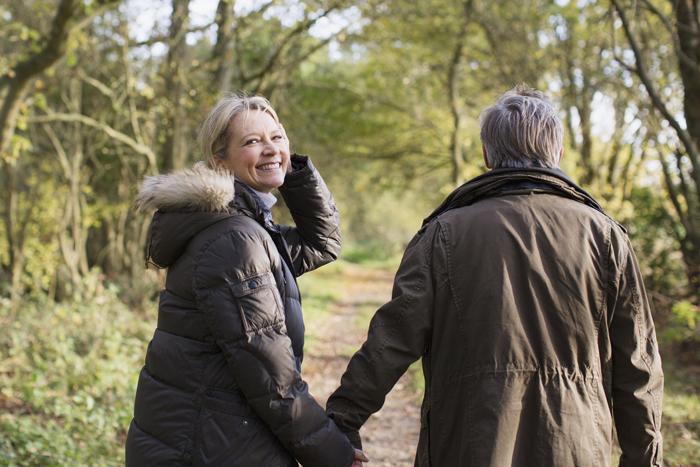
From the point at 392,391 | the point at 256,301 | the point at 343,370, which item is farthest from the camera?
the point at 343,370

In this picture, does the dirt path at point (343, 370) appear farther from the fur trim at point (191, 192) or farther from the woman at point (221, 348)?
the fur trim at point (191, 192)

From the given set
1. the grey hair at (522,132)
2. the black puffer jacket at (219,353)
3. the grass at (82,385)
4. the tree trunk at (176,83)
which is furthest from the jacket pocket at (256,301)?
the tree trunk at (176,83)

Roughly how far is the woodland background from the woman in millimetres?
2728

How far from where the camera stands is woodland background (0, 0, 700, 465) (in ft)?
18.6

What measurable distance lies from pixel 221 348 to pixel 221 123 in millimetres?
848

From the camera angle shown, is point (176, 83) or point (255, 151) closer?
point (255, 151)

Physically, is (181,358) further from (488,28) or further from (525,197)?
(488,28)

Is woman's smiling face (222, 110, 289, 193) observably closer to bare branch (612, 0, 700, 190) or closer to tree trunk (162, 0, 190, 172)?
bare branch (612, 0, 700, 190)

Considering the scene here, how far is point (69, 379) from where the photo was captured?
6695 mm

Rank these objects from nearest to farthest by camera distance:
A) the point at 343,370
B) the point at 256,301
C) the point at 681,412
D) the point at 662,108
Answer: the point at 256,301, the point at 662,108, the point at 681,412, the point at 343,370

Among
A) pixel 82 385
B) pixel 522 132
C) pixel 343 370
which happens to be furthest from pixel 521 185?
pixel 343 370

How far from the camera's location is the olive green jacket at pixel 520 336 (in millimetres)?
2264

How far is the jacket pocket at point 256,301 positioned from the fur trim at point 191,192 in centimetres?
29

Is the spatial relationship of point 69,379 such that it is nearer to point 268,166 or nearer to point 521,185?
point 268,166
